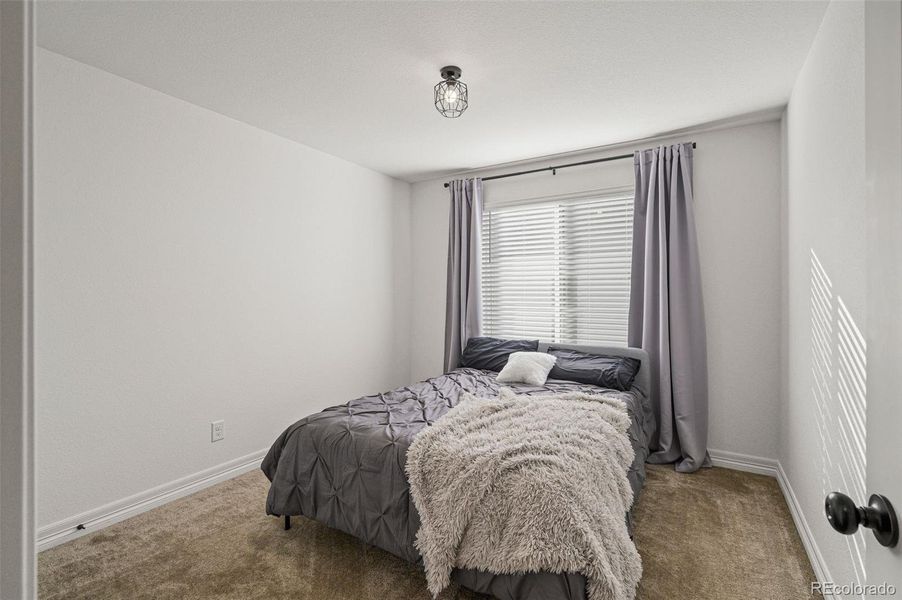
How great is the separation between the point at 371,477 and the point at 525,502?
0.79 m

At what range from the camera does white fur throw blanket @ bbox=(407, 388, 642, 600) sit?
1611mm

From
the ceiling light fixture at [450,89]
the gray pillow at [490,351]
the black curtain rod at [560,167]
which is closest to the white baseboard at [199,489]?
the gray pillow at [490,351]

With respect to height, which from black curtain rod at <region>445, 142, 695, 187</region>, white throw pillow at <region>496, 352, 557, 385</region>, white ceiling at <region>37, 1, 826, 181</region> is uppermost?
white ceiling at <region>37, 1, 826, 181</region>

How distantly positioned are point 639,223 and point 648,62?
1468 millimetres

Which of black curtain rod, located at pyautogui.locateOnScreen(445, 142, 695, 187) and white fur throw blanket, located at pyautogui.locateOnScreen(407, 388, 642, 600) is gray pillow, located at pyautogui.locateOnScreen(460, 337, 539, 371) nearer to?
black curtain rod, located at pyautogui.locateOnScreen(445, 142, 695, 187)

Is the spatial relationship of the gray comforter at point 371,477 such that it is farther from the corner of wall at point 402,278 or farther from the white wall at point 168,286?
the corner of wall at point 402,278

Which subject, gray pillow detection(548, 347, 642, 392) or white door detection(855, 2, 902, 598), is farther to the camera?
gray pillow detection(548, 347, 642, 392)

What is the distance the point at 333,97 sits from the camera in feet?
9.50

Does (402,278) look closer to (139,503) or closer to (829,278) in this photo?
(139,503)

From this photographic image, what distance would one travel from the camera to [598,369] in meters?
3.35

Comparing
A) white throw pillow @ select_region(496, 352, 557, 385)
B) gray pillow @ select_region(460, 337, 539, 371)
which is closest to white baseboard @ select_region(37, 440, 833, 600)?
white throw pillow @ select_region(496, 352, 557, 385)

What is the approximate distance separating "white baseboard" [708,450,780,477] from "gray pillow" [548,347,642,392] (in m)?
0.89

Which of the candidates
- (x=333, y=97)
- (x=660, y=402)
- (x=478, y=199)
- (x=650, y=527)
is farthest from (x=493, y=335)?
(x=333, y=97)

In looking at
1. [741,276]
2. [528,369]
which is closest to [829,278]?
[741,276]
